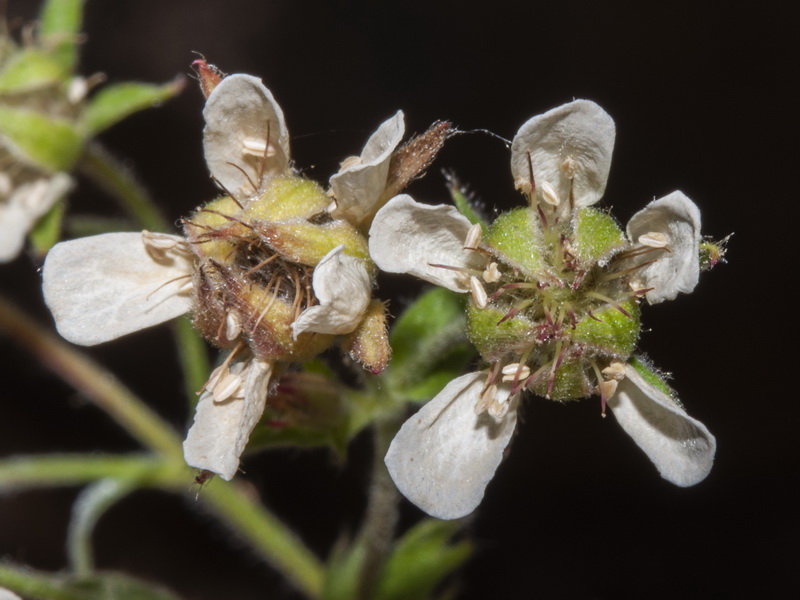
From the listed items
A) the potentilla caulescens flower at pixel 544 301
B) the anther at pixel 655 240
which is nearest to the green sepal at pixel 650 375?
the potentilla caulescens flower at pixel 544 301

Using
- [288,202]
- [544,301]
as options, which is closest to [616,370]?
[544,301]

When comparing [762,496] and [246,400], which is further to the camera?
[762,496]

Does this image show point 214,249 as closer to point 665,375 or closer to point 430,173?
point 665,375

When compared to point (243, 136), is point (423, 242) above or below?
below

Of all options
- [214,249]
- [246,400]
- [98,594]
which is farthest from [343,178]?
[98,594]

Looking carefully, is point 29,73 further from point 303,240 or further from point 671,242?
point 671,242

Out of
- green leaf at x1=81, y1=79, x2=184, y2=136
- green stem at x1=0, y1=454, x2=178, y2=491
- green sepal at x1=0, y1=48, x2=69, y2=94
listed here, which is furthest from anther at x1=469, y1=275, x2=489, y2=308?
green stem at x1=0, y1=454, x2=178, y2=491
